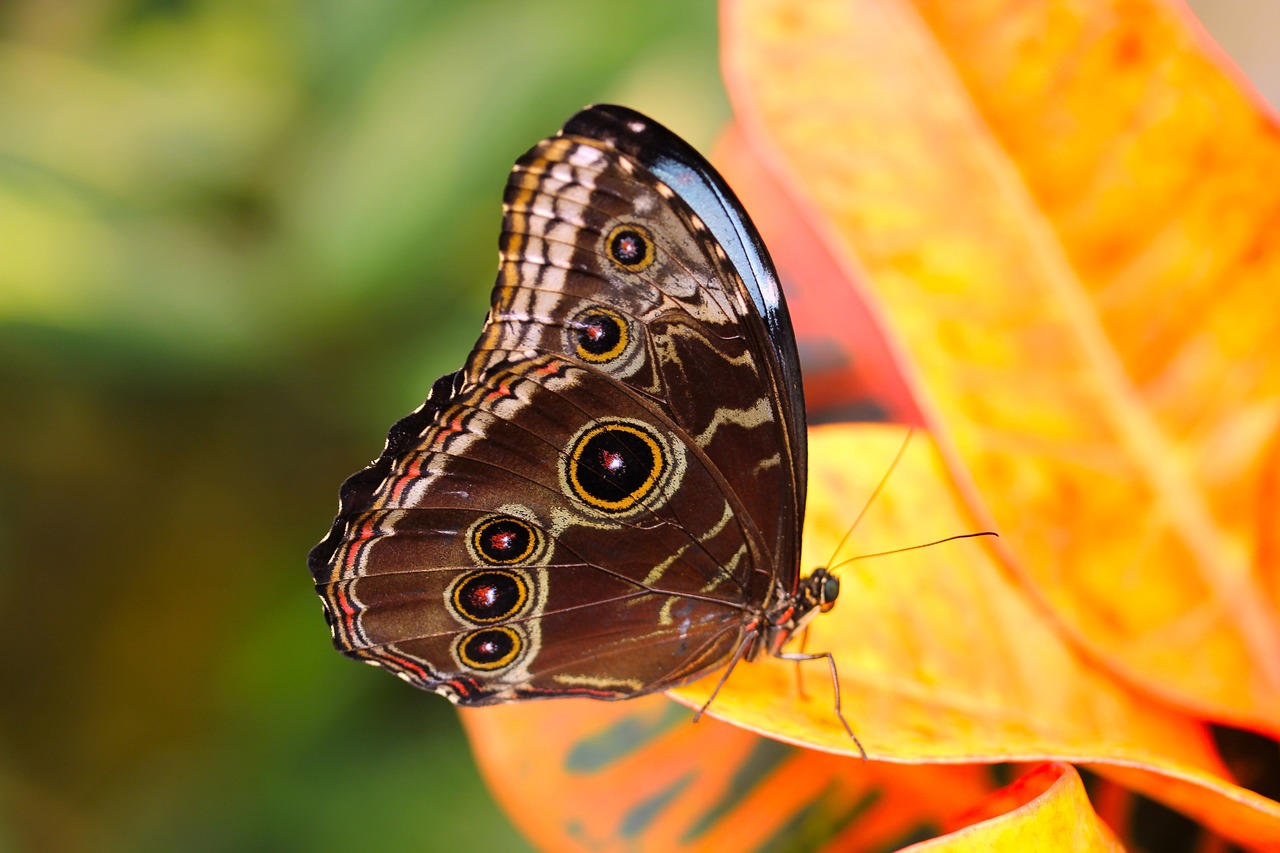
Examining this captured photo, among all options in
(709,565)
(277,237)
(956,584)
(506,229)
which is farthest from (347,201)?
(956,584)

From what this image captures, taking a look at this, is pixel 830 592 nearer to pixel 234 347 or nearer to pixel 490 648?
pixel 490 648

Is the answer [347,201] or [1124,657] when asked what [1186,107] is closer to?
[1124,657]

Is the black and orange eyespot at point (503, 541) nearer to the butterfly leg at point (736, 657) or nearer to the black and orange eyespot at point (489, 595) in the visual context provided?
the black and orange eyespot at point (489, 595)

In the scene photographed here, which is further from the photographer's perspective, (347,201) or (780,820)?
(347,201)

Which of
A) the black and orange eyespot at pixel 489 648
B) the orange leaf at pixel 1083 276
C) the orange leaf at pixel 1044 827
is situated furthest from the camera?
the black and orange eyespot at pixel 489 648

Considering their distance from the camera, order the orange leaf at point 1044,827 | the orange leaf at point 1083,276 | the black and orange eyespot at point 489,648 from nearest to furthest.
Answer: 1. the orange leaf at point 1044,827
2. the orange leaf at point 1083,276
3. the black and orange eyespot at point 489,648

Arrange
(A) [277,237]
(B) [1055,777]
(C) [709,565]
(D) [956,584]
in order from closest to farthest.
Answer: (B) [1055,777] → (D) [956,584] → (C) [709,565] → (A) [277,237]

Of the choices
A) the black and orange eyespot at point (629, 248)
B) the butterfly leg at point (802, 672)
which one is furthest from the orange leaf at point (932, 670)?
the black and orange eyespot at point (629, 248)
